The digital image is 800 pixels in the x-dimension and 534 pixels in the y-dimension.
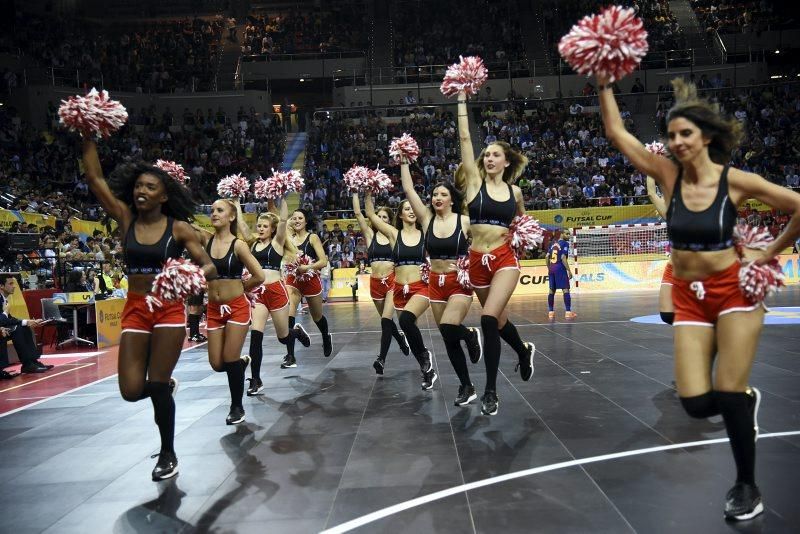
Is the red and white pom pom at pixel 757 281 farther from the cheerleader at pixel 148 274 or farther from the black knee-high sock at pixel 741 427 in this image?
the cheerleader at pixel 148 274

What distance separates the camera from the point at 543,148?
2652 cm

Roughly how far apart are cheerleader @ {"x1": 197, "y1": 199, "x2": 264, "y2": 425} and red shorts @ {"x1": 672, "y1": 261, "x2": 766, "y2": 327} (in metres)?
3.43

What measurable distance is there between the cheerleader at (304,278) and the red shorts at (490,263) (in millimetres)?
3187

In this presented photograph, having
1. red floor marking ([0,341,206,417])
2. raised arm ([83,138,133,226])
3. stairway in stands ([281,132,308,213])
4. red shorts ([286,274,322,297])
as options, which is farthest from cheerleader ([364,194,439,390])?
stairway in stands ([281,132,308,213])

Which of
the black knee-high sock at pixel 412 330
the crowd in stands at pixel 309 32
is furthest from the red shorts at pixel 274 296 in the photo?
the crowd in stands at pixel 309 32

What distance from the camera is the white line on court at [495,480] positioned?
351 centimetres

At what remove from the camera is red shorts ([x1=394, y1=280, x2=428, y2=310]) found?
7.43 meters

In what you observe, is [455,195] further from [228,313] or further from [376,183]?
[228,313]

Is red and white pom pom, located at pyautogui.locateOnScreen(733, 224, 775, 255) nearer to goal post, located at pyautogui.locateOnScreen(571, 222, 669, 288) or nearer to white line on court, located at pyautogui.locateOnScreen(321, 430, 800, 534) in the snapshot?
white line on court, located at pyautogui.locateOnScreen(321, 430, 800, 534)

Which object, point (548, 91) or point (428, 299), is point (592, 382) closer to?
point (428, 299)

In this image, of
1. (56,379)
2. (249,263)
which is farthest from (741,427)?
(56,379)

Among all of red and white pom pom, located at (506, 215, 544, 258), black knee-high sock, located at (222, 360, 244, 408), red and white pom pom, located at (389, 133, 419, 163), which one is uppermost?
red and white pom pom, located at (389, 133, 419, 163)

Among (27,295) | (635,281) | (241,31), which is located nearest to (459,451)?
(27,295)

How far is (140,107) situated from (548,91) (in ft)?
53.7
